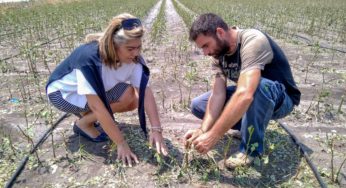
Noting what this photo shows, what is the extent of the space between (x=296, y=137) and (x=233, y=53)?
1083 mm

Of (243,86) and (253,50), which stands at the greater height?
(253,50)

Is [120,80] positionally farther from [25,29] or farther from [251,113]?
[25,29]

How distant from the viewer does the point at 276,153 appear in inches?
112

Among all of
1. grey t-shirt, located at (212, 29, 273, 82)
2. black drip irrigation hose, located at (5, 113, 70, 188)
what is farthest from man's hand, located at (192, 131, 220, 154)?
black drip irrigation hose, located at (5, 113, 70, 188)

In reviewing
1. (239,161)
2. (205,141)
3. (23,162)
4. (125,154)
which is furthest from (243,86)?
(23,162)

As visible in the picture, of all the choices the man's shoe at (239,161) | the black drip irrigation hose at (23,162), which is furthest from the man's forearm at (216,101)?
the black drip irrigation hose at (23,162)

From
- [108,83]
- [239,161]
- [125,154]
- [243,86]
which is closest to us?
[243,86]

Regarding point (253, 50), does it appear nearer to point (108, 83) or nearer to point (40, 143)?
point (108, 83)

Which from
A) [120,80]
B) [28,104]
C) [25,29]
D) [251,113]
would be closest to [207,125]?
[251,113]

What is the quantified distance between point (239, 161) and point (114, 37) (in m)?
1.25

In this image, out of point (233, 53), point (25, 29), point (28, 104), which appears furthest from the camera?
point (25, 29)

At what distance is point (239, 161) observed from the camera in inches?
99.5

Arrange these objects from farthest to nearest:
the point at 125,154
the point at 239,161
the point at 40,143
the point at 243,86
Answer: the point at 40,143 → the point at 125,154 → the point at 239,161 → the point at 243,86

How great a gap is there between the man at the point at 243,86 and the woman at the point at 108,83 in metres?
0.43
